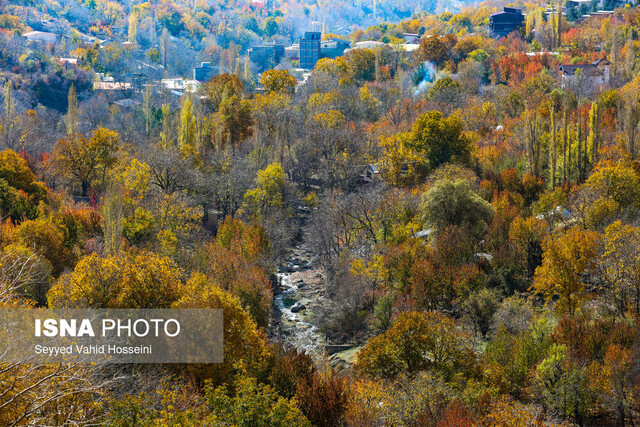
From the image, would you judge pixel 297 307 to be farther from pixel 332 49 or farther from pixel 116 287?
pixel 332 49

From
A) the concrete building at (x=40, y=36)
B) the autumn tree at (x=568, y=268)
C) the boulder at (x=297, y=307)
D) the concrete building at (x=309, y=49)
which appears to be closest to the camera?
the autumn tree at (x=568, y=268)

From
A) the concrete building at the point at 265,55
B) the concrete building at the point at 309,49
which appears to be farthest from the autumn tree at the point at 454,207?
the concrete building at the point at 265,55

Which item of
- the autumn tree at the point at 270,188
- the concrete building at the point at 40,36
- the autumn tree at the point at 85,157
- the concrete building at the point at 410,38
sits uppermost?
the concrete building at the point at 40,36

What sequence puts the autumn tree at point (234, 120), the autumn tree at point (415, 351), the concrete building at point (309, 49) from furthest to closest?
the concrete building at point (309, 49) < the autumn tree at point (234, 120) < the autumn tree at point (415, 351)

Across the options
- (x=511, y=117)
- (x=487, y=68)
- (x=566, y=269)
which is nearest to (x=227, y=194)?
(x=566, y=269)

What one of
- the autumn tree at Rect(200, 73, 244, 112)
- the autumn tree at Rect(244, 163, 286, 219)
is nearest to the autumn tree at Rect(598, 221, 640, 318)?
the autumn tree at Rect(244, 163, 286, 219)

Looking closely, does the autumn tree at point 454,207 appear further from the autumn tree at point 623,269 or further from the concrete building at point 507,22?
the concrete building at point 507,22

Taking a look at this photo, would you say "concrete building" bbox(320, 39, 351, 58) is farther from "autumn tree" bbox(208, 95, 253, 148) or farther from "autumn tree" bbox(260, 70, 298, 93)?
"autumn tree" bbox(208, 95, 253, 148)
